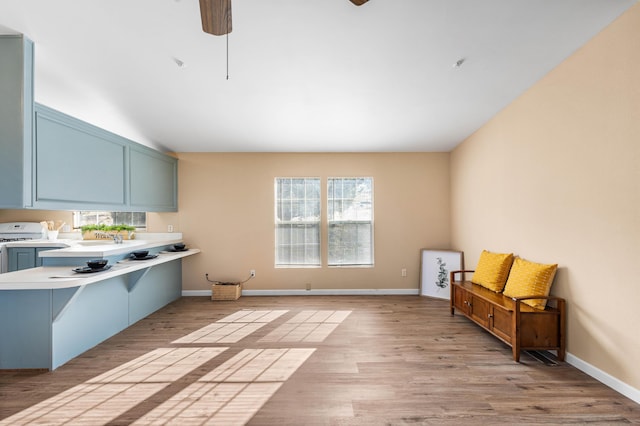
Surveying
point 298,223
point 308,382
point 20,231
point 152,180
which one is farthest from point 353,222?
point 20,231

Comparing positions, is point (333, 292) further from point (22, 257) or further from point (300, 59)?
point (22, 257)

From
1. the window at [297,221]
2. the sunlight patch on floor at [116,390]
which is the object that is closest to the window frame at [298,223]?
the window at [297,221]

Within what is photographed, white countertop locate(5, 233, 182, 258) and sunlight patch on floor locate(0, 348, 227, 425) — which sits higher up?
white countertop locate(5, 233, 182, 258)

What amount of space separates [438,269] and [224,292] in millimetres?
3563

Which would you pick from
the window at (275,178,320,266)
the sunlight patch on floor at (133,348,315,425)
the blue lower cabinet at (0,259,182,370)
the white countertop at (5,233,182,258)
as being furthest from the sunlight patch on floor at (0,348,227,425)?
the window at (275,178,320,266)

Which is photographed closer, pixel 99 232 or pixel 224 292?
pixel 99 232

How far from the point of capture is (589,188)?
2354 mm

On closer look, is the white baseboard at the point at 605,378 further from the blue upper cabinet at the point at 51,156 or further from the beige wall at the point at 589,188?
the blue upper cabinet at the point at 51,156

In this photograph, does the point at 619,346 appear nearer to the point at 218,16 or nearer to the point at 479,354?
the point at 479,354

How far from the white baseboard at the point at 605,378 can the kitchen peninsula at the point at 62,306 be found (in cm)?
441

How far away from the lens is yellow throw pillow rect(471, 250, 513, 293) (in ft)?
10.7

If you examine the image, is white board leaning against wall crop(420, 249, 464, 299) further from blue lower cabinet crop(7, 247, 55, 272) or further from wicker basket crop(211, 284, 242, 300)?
blue lower cabinet crop(7, 247, 55, 272)

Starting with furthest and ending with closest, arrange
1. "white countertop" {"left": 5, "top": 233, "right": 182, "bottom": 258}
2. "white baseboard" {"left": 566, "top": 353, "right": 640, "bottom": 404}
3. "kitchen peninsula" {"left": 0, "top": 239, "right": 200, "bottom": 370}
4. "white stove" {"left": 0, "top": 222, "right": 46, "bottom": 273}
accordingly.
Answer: "white stove" {"left": 0, "top": 222, "right": 46, "bottom": 273} < "white countertop" {"left": 5, "top": 233, "right": 182, "bottom": 258} < "kitchen peninsula" {"left": 0, "top": 239, "right": 200, "bottom": 370} < "white baseboard" {"left": 566, "top": 353, "right": 640, "bottom": 404}

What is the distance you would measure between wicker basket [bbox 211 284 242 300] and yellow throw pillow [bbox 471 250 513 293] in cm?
362
